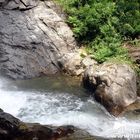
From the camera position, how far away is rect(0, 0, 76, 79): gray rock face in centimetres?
1474

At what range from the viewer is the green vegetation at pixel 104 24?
49.9ft

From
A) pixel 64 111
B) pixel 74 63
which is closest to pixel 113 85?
pixel 64 111

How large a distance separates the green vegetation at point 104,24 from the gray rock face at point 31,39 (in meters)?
0.60

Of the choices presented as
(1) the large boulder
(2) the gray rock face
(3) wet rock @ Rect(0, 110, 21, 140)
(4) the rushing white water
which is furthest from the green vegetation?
(3) wet rock @ Rect(0, 110, 21, 140)

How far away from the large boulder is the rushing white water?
32cm

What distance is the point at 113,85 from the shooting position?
12.5 meters

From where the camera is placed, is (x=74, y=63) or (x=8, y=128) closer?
(x=8, y=128)

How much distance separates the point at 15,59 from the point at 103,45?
3.43 m

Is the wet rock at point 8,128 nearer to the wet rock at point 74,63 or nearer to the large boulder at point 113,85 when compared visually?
the large boulder at point 113,85

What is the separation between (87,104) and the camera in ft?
40.6

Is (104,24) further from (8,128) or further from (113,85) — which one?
(8,128)

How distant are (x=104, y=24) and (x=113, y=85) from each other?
4.26 metres

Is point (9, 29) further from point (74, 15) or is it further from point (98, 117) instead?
point (98, 117)

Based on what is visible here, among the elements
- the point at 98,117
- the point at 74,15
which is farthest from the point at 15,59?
the point at 98,117
